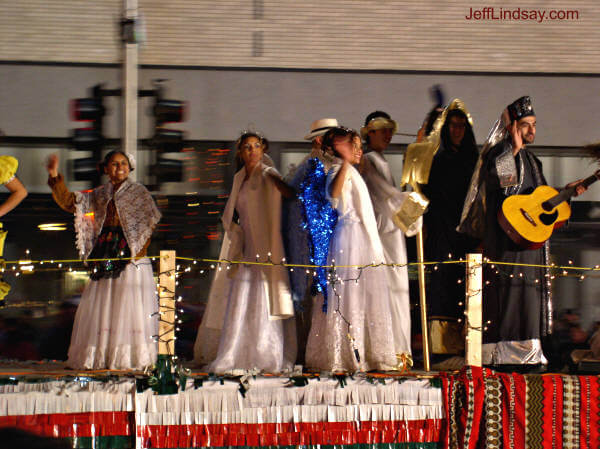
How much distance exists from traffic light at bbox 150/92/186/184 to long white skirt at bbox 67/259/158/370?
3.08 m

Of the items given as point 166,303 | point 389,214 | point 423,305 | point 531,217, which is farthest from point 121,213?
point 531,217

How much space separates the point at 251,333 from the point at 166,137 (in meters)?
3.90

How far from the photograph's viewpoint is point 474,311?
6.26 meters

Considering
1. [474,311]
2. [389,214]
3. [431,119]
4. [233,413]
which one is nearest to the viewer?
[233,413]

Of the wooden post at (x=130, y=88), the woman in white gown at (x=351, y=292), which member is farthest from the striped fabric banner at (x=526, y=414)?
the wooden post at (x=130, y=88)

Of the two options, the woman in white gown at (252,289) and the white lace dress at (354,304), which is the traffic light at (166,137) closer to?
the woman in white gown at (252,289)

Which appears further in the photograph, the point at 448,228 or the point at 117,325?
the point at 448,228

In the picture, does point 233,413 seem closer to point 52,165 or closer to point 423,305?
point 423,305

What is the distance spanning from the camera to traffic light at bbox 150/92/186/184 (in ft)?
32.3

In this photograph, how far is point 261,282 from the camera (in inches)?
261

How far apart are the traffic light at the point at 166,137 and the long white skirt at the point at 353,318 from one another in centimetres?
379

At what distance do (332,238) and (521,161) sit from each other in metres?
1.59

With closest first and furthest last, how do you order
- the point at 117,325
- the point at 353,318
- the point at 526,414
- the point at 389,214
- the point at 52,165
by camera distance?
1. the point at 526,414
2. the point at 353,318
3. the point at 117,325
4. the point at 52,165
5. the point at 389,214

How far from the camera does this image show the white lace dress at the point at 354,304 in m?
6.34
